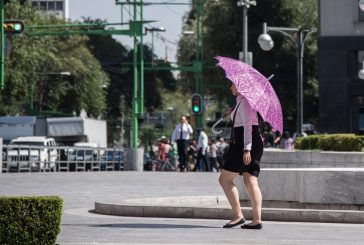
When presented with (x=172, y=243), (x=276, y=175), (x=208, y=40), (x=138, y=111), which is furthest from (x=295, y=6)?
(x=172, y=243)

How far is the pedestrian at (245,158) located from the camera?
44.5 ft

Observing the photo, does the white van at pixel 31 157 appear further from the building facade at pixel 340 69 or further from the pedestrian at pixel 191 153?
the building facade at pixel 340 69

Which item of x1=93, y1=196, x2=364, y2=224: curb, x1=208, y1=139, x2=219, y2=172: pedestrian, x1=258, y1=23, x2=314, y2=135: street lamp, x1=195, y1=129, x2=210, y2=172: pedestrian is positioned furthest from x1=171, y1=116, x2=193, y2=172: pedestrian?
x1=93, y1=196, x2=364, y2=224: curb

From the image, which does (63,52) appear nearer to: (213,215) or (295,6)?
(295,6)

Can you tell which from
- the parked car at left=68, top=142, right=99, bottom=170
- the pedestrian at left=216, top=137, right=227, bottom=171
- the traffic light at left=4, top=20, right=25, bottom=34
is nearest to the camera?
the traffic light at left=4, top=20, right=25, bottom=34

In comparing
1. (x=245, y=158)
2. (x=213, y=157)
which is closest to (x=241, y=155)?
(x=245, y=158)

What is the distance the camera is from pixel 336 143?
83.3ft

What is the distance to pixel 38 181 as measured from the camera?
26.9 metres

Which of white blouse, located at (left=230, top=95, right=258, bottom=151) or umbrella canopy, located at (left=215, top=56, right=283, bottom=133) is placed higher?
umbrella canopy, located at (left=215, top=56, right=283, bottom=133)

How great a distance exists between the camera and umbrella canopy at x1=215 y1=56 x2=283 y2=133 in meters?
13.7

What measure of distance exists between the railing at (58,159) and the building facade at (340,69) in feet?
35.1

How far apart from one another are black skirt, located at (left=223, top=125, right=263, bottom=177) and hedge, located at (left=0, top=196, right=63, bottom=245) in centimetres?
365

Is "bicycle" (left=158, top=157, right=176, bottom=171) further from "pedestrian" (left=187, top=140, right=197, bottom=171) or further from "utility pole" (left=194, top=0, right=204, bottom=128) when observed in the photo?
"utility pole" (left=194, top=0, right=204, bottom=128)

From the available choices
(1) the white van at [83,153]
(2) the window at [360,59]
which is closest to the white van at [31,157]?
(1) the white van at [83,153]
